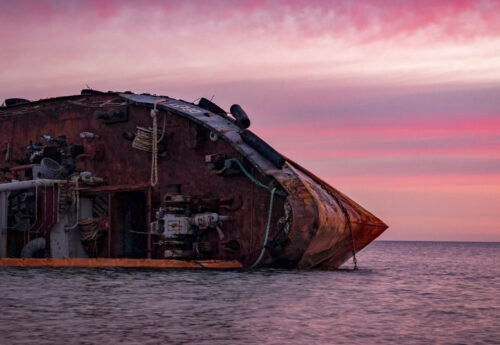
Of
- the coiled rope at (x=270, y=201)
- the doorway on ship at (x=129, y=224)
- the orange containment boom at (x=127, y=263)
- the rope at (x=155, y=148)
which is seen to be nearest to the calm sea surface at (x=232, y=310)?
the orange containment boom at (x=127, y=263)

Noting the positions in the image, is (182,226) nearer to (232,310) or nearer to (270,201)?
(270,201)

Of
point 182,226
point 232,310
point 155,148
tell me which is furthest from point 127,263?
point 232,310

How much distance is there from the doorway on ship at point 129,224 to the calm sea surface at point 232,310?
13.5 ft

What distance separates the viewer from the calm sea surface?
9.54 meters

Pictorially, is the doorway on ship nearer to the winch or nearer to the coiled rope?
the winch

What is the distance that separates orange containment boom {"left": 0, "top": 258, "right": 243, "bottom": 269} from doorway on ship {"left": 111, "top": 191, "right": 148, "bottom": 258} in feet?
9.48

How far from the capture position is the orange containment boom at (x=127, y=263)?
18.7 metres

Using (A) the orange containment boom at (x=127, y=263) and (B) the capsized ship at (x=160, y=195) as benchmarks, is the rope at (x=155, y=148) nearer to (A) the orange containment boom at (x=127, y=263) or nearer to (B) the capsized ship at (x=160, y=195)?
(B) the capsized ship at (x=160, y=195)

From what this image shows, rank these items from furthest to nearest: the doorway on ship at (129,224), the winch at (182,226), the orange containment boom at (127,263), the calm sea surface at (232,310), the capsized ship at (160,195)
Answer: the doorway on ship at (129,224) → the winch at (182,226) → the capsized ship at (160,195) → the orange containment boom at (127,263) → the calm sea surface at (232,310)

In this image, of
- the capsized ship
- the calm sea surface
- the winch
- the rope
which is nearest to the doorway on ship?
the capsized ship

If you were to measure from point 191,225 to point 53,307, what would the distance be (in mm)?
8297

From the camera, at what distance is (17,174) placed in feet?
81.4

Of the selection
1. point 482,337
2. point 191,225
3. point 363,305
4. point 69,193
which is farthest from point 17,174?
point 482,337

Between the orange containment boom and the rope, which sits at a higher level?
the rope
